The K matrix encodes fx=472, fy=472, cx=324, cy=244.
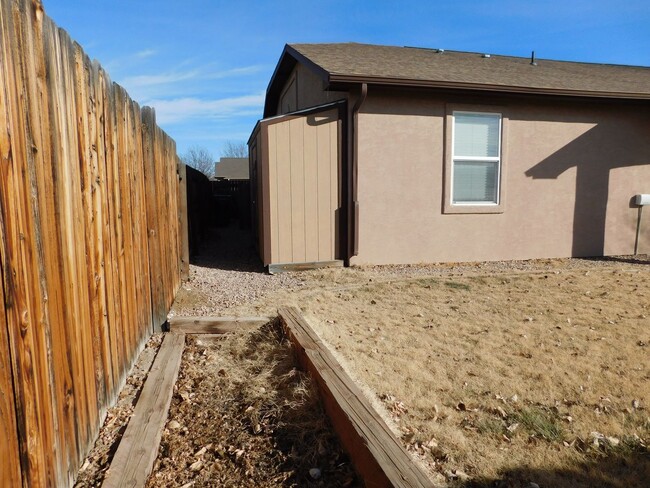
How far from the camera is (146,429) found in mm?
2602

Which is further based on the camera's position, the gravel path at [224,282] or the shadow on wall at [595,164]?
the shadow on wall at [595,164]

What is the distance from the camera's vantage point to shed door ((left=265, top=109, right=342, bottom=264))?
24.7ft

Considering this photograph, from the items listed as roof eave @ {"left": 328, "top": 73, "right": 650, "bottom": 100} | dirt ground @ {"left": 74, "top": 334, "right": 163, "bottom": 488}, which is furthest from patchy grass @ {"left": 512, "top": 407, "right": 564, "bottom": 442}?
roof eave @ {"left": 328, "top": 73, "right": 650, "bottom": 100}

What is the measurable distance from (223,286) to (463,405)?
14.1 ft

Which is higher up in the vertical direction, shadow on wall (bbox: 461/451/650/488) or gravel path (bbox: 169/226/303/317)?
gravel path (bbox: 169/226/303/317)

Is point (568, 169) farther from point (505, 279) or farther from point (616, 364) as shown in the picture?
point (616, 364)

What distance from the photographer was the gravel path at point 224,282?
5488 millimetres

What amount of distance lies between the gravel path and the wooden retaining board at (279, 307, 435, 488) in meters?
2.31

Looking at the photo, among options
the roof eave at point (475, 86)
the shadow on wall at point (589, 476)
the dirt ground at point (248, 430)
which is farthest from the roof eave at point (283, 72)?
the shadow on wall at point (589, 476)

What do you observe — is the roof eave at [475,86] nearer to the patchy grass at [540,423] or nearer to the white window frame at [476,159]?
the white window frame at [476,159]

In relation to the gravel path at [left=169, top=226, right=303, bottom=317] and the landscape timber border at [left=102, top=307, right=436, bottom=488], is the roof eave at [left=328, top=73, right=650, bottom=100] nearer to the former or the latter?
the gravel path at [left=169, top=226, right=303, bottom=317]

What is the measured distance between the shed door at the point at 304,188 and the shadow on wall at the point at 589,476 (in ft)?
18.6

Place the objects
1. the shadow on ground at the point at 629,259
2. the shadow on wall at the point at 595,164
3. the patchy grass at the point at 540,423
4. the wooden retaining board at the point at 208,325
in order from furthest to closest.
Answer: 1. the shadow on wall at the point at 595,164
2. the shadow on ground at the point at 629,259
3. the wooden retaining board at the point at 208,325
4. the patchy grass at the point at 540,423

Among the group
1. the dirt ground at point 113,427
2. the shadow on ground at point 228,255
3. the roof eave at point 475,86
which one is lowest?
the shadow on ground at point 228,255
